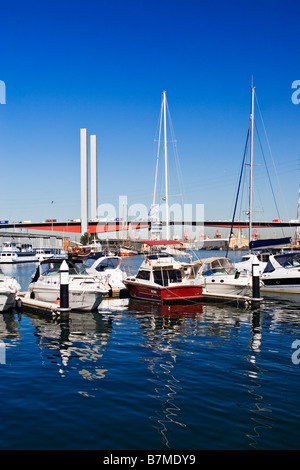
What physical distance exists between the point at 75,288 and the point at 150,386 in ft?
39.7

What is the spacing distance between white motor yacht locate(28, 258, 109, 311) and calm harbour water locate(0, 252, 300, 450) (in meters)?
2.77

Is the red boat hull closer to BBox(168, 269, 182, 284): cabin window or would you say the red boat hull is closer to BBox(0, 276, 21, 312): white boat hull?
BBox(168, 269, 182, 284): cabin window

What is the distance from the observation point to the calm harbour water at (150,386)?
320 inches

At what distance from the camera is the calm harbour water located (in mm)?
8117

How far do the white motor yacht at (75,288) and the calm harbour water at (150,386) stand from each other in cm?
277

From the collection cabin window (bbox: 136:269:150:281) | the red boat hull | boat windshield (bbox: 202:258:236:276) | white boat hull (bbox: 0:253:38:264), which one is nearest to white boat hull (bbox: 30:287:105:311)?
the red boat hull

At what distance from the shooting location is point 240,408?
9398 mm

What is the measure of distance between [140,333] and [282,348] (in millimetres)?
5714

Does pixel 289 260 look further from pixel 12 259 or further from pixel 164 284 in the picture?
pixel 12 259

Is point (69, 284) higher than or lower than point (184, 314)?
higher

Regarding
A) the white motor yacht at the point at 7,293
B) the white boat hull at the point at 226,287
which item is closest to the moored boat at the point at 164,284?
the white boat hull at the point at 226,287

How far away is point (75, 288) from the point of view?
22266 millimetres
